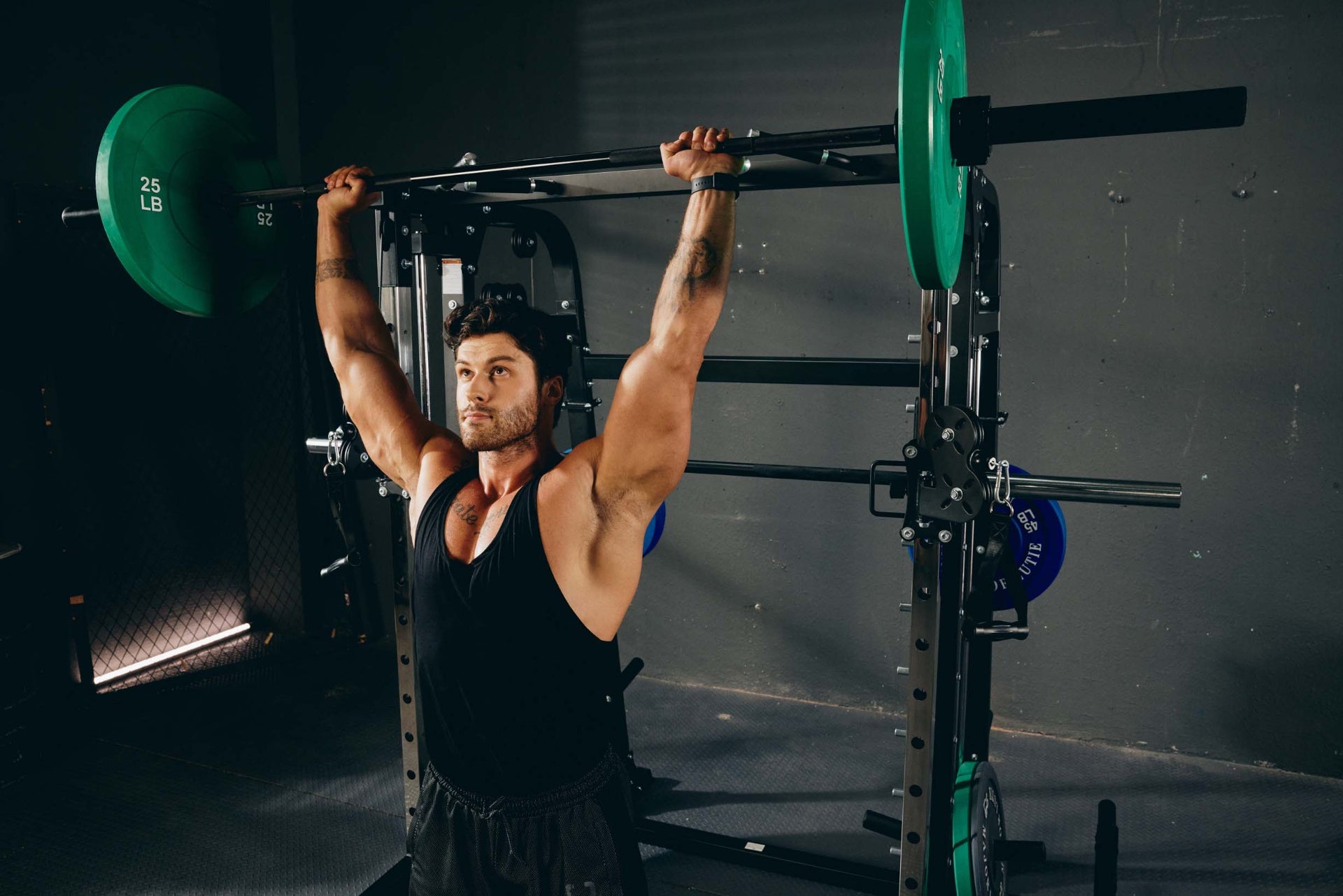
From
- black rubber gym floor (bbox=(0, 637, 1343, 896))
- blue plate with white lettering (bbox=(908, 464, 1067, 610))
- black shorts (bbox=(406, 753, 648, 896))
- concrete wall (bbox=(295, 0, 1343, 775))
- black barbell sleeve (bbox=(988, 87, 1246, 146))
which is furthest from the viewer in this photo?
concrete wall (bbox=(295, 0, 1343, 775))

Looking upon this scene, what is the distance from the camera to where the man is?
59.4 inches

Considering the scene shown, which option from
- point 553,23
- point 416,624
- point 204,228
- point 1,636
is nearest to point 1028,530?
point 416,624

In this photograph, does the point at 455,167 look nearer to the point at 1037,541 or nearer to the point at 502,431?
the point at 502,431

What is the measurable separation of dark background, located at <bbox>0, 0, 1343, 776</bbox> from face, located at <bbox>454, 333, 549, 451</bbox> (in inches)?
34.6

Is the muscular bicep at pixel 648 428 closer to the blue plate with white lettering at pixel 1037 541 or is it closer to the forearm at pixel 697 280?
the forearm at pixel 697 280

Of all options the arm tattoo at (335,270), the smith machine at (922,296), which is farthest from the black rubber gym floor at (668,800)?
the arm tattoo at (335,270)

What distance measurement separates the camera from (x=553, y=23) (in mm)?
3652

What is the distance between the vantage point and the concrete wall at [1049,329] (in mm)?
2857

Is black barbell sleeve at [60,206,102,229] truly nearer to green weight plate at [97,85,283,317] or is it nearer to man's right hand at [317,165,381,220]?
green weight plate at [97,85,283,317]

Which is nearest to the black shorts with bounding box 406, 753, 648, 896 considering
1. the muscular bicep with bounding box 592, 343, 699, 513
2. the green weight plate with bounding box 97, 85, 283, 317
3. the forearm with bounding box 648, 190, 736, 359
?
the muscular bicep with bounding box 592, 343, 699, 513

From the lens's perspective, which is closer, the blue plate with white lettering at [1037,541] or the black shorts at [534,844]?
the black shorts at [534,844]

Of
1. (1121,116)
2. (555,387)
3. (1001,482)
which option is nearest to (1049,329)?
(1001,482)

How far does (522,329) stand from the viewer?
5.66 feet

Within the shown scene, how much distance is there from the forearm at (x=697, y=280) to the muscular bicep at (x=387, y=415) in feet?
2.00
